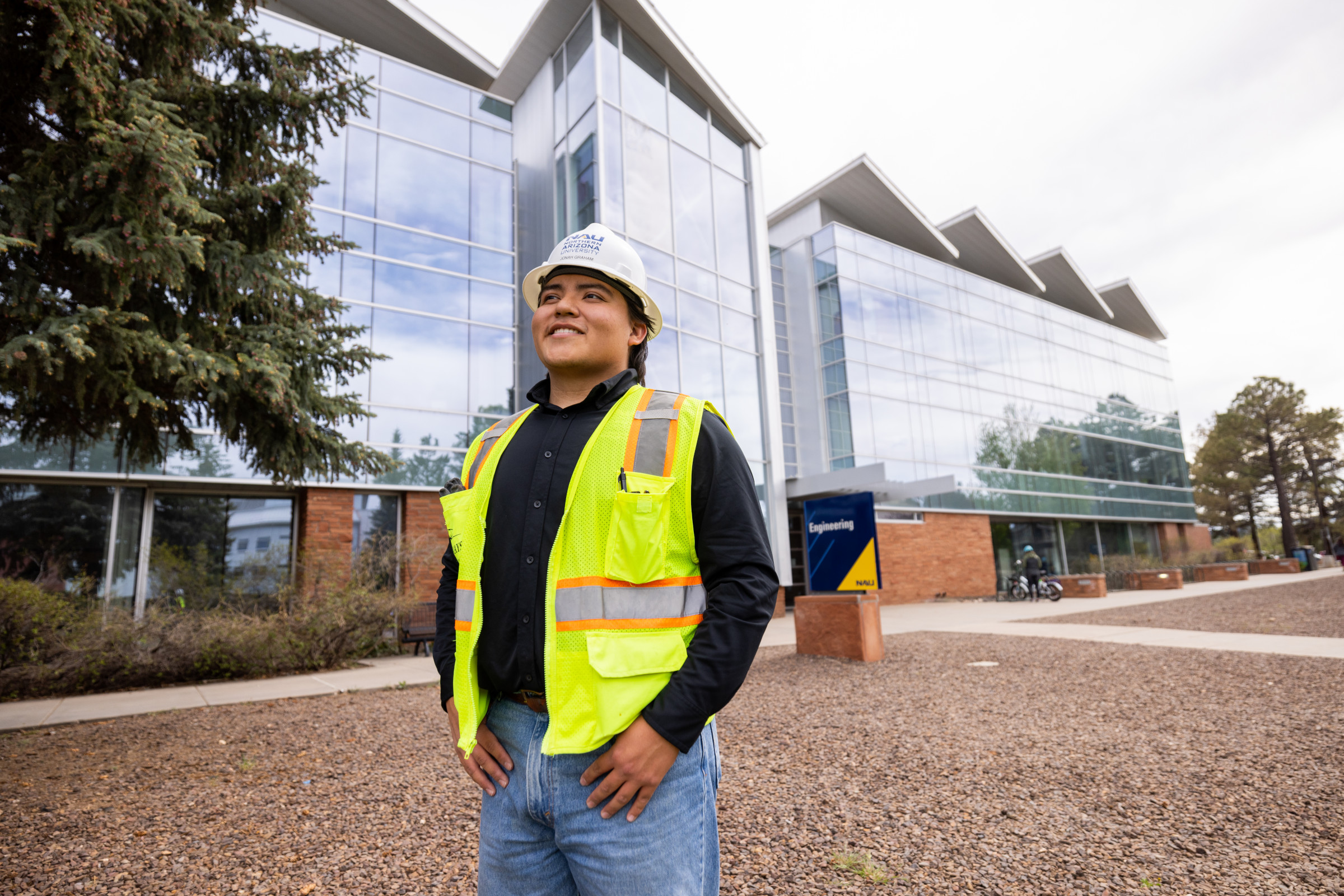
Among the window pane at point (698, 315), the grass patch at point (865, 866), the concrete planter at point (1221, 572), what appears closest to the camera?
the grass patch at point (865, 866)

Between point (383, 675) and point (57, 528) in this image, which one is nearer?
point (383, 675)

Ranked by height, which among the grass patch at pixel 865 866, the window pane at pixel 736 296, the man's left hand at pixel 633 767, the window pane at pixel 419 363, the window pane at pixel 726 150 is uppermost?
the window pane at pixel 726 150

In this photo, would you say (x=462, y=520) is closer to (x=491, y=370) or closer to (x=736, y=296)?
(x=491, y=370)

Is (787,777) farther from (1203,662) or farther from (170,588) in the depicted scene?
(170,588)

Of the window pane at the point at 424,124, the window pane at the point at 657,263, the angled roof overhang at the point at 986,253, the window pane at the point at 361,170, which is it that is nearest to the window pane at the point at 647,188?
the window pane at the point at 657,263

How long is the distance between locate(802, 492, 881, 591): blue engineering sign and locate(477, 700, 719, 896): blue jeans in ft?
28.7

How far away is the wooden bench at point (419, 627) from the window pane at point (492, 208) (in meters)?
9.72

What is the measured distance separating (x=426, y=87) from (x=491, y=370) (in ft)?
24.4

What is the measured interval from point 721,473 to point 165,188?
5149 millimetres

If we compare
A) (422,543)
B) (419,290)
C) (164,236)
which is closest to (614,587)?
(164,236)

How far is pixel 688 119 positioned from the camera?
66.1ft

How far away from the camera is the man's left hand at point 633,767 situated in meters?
1.33

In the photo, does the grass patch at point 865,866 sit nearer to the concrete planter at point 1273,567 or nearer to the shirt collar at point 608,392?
the shirt collar at point 608,392

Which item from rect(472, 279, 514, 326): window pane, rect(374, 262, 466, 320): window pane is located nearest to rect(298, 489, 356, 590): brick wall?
rect(374, 262, 466, 320): window pane
